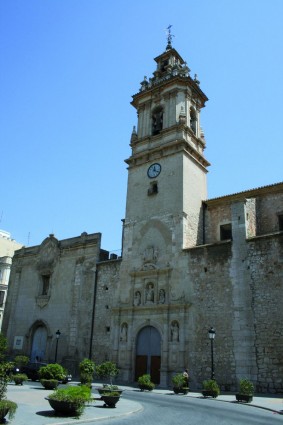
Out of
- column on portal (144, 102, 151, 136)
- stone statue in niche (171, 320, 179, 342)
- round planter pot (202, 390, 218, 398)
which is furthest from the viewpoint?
column on portal (144, 102, 151, 136)

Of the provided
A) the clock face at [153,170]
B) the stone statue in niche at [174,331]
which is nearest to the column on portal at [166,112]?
the clock face at [153,170]

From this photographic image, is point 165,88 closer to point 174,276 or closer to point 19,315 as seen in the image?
point 174,276

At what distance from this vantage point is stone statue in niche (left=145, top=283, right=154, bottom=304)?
87.4 ft

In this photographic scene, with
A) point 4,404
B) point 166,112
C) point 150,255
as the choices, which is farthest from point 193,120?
point 4,404

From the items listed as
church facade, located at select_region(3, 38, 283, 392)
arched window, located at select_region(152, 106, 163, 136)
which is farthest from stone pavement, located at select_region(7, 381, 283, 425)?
arched window, located at select_region(152, 106, 163, 136)

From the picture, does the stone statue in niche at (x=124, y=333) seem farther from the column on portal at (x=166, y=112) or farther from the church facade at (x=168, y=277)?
the column on portal at (x=166, y=112)

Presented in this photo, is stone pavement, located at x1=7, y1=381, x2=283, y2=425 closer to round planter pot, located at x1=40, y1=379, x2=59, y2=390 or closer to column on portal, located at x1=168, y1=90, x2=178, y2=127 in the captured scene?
round planter pot, located at x1=40, y1=379, x2=59, y2=390

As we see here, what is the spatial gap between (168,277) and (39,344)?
1490cm

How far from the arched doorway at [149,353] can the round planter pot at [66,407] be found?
563 inches

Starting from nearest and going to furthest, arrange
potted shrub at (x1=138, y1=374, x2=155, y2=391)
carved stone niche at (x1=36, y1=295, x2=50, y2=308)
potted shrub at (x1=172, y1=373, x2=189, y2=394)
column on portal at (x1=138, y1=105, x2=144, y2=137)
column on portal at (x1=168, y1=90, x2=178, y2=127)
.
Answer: potted shrub at (x1=172, y1=373, x2=189, y2=394)
potted shrub at (x1=138, y1=374, x2=155, y2=391)
column on portal at (x1=168, y1=90, x2=178, y2=127)
column on portal at (x1=138, y1=105, x2=144, y2=137)
carved stone niche at (x1=36, y1=295, x2=50, y2=308)

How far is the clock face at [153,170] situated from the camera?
99.9 ft

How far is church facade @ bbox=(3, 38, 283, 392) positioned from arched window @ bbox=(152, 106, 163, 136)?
9cm

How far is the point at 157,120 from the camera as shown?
33.4 m

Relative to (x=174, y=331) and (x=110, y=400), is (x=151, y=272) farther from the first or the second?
(x=110, y=400)
